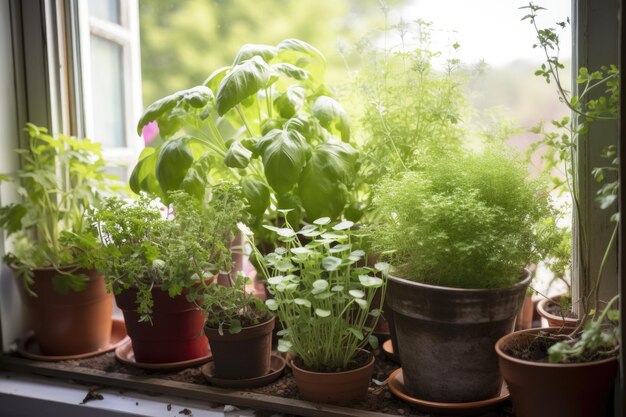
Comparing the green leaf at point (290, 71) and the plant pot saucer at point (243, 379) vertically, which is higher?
the green leaf at point (290, 71)

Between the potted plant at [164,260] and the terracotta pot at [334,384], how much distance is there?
0.29 meters

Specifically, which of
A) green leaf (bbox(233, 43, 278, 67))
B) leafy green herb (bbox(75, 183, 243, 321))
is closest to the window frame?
leafy green herb (bbox(75, 183, 243, 321))

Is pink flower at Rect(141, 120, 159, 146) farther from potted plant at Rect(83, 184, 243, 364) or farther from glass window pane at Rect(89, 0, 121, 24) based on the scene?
potted plant at Rect(83, 184, 243, 364)

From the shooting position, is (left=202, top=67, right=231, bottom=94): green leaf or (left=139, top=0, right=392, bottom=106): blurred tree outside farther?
(left=139, top=0, right=392, bottom=106): blurred tree outside

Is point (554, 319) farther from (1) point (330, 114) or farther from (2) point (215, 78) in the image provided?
(2) point (215, 78)

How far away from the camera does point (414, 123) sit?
4.46ft

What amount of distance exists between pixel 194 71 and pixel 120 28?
1.04ft

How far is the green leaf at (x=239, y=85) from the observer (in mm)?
1215

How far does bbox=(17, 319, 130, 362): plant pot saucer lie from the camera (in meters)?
1.45

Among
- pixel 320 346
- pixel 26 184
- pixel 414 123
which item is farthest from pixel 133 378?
pixel 414 123

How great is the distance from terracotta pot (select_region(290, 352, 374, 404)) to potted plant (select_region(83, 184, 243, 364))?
0.29 m

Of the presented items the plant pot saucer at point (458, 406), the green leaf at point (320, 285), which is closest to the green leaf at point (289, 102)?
the green leaf at point (320, 285)

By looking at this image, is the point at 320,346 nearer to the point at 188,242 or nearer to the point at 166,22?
the point at 188,242

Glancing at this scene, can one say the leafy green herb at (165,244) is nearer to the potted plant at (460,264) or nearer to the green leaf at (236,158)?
the green leaf at (236,158)
